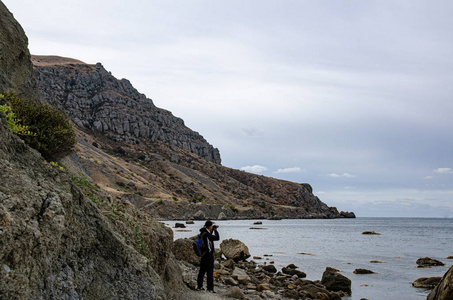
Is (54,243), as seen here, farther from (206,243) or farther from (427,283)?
(427,283)

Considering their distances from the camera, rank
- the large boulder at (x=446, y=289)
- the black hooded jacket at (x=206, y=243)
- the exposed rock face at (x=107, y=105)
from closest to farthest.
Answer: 1. the large boulder at (x=446, y=289)
2. the black hooded jacket at (x=206, y=243)
3. the exposed rock face at (x=107, y=105)

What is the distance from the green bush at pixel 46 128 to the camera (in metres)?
9.77

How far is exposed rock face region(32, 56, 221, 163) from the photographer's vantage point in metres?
139

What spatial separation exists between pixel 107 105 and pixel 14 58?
13841cm

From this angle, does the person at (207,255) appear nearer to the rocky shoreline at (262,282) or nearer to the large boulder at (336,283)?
the rocky shoreline at (262,282)

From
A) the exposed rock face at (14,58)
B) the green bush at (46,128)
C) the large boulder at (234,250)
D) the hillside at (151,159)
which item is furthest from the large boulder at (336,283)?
the hillside at (151,159)

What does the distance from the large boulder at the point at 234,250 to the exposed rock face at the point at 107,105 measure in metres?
112

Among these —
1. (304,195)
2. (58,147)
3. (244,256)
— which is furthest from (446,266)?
(304,195)

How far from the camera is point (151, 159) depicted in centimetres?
13438

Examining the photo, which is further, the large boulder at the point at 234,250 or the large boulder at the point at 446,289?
the large boulder at the point at 234,250

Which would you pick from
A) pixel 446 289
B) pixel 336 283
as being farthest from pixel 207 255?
pixel 336 283

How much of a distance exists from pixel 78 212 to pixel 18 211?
1.72m

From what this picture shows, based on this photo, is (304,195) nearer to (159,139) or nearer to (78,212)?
(159,139)

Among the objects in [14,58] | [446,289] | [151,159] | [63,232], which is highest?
[151,159]
